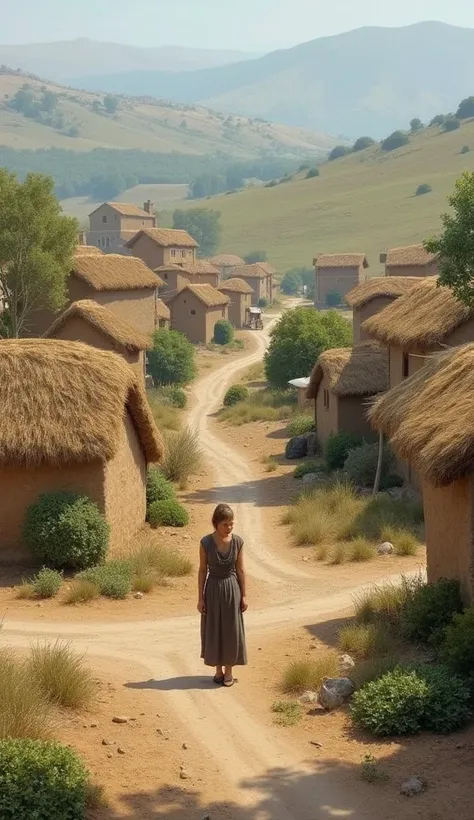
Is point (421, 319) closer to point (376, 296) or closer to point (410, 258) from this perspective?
point (376, 296)

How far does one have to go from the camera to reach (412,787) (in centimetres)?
958

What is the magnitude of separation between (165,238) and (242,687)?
232ft

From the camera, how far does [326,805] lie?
9.41 meters

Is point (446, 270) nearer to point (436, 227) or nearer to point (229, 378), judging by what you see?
point (229, 378)

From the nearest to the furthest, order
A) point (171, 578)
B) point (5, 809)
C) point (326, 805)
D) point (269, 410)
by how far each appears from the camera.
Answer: point (5, 809) < point (326, 805) < point (171, 578) < point (269, 410)

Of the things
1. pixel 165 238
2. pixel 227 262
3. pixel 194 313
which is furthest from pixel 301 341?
pixel 227 262

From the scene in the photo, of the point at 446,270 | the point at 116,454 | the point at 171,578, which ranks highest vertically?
the point at 446,270

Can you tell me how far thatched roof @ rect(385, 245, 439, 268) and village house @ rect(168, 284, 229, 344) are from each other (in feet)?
45.3

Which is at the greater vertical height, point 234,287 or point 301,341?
point 234,287

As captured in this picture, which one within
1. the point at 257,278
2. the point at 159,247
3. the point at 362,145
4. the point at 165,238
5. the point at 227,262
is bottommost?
the point at 257,278

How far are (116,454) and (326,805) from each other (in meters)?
12.1

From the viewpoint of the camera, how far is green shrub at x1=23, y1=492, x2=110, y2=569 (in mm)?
19156

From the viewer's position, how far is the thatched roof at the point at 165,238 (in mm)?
80375

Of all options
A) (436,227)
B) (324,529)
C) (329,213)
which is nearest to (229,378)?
(324,529)
